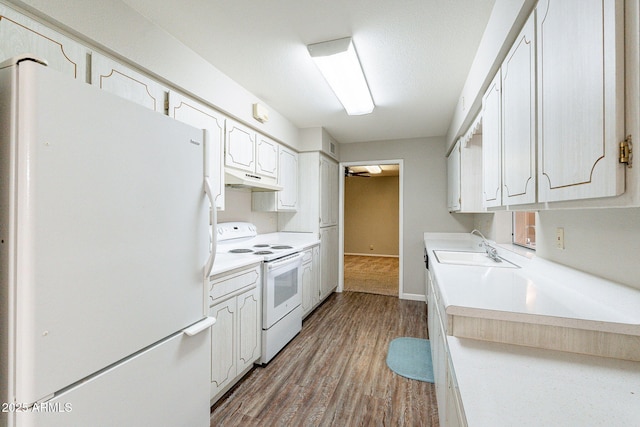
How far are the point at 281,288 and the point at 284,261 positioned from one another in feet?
0.82

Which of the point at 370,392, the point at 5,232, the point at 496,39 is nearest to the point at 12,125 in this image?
the point at 5,232

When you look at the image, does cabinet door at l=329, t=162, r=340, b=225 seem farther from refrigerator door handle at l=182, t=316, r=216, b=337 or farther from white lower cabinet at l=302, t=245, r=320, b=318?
refrigerator door handle at l=182, t=316, r=216, b=337

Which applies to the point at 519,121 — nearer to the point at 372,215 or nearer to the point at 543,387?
the point at 543,387

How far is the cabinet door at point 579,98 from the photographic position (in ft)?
2.00

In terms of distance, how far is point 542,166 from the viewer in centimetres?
95

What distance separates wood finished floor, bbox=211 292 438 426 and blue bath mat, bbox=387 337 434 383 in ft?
0.22

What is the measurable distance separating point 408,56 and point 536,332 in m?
1.87

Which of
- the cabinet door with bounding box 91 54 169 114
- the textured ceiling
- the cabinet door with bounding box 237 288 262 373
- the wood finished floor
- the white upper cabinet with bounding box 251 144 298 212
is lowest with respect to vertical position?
the wood finished floor

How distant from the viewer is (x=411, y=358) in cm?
240

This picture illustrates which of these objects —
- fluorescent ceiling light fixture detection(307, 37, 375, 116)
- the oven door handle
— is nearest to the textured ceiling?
fluorescent ceiling light fixture detection(307, 37, 375, 116)

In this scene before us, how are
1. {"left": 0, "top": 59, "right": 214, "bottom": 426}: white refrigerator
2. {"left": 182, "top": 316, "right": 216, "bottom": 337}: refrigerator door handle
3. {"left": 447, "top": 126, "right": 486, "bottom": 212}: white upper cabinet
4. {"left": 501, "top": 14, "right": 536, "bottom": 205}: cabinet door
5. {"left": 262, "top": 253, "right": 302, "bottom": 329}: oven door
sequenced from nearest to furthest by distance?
{"left": 0, "top": 59, "right": 214, "bottom": 426}: white refrigerator < {"left": 501, "top": 14, "right": 536, "bottom": 205}: cabinet door < {"left": 182, "top": 316, "right": 216, "bottom": 337}: refrigerator door handle < {"left": 262, "top": 253, "right": 302, "bottom": 329}: oven door < {"left": 447, "top": 126, "right": 486, "bottom": 212}: white upper cabinet

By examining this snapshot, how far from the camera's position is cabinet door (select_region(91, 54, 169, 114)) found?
1.34 metres

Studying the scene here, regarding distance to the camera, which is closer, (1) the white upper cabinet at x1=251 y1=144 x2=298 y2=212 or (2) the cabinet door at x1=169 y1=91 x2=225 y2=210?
(2) the cabinet door at x1=169 y1=91 x2=225 y2=210

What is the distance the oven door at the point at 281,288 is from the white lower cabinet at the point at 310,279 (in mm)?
172
